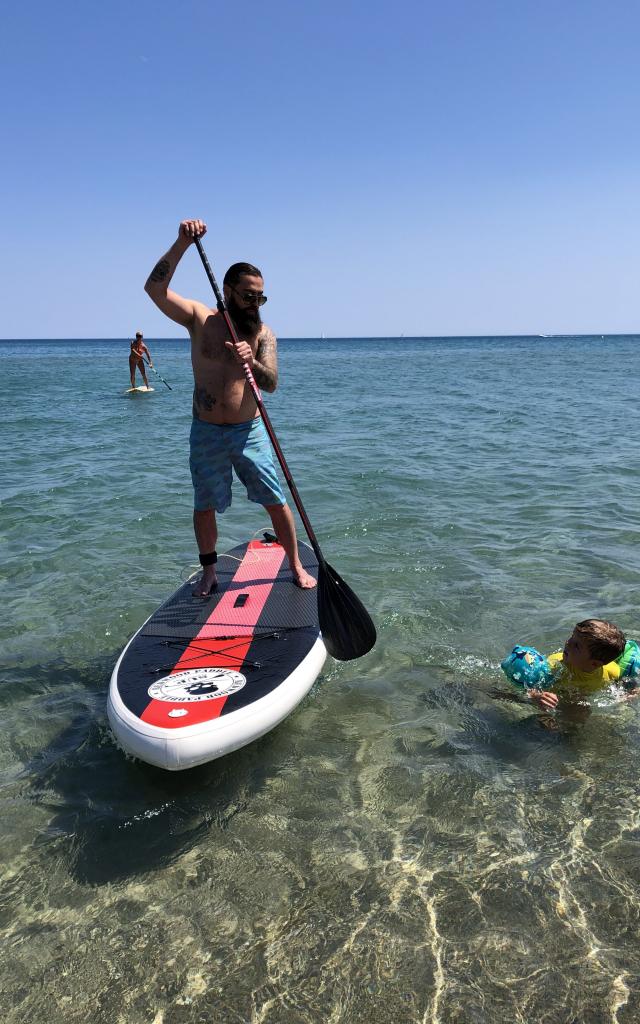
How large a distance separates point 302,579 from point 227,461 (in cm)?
115

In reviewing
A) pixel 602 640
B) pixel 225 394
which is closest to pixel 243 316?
pixel 225 394

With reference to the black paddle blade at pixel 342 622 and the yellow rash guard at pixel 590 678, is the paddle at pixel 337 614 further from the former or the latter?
the yellow rash guard at pixel 590 678

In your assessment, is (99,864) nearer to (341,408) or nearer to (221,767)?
(221,767)

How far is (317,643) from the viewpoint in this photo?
14.9ft

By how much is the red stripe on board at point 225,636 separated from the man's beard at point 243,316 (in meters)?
2.04

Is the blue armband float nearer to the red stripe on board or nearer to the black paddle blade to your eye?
the black paddle blade

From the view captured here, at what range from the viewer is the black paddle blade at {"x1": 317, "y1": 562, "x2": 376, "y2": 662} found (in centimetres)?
449

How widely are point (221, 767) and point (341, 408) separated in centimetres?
1824

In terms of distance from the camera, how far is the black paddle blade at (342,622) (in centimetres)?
449

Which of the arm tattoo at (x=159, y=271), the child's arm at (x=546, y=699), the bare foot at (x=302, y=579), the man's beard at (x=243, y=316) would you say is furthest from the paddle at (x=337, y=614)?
the child's arm at (x=546, y=699)

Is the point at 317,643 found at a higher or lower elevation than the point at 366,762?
higher

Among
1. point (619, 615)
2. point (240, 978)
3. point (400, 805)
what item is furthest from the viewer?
point (619, 615)

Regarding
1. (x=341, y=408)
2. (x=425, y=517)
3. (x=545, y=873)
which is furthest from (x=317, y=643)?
(x=341, y=408)

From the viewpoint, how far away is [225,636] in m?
4.59
